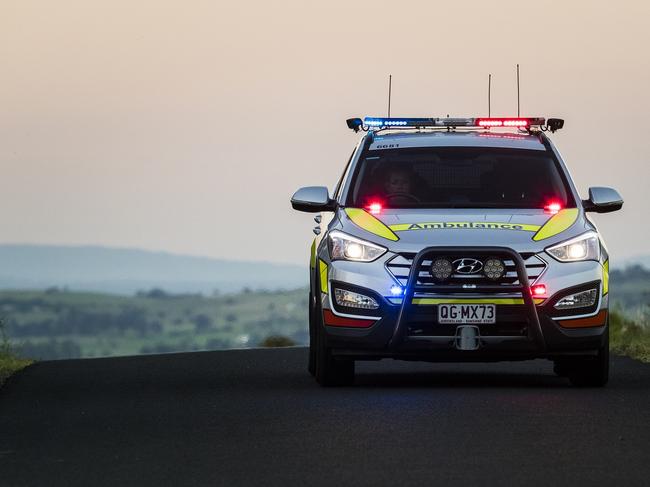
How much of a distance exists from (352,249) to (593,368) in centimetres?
214

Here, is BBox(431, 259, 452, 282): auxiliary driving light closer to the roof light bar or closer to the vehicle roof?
the vehicle roof

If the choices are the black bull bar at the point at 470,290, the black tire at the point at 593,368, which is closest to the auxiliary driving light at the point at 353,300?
the black bull bar at the point at 470,290

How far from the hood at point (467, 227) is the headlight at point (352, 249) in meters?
0.07

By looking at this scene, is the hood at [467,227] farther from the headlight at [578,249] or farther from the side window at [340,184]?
the side window at [340,184]

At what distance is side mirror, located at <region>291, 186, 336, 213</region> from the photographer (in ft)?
50.0

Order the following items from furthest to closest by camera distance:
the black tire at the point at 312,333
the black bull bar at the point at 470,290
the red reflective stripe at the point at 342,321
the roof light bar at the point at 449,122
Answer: the roof light bar at the point at 449,122, the black tire at the point at 312,333, the red reflective stripe at the point at 342,321, the black bull bar at the point at 470,290

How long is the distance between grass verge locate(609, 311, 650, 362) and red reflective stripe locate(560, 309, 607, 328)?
4826mm

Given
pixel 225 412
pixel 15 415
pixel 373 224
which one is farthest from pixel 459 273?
pixel 15 415

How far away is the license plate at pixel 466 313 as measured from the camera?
559 inches

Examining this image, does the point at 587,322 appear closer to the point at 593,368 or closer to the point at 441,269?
the point at 593,368

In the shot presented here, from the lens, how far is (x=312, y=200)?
15227mm

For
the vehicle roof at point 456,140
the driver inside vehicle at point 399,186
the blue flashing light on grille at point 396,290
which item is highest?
the vehicle roof at point 456,140

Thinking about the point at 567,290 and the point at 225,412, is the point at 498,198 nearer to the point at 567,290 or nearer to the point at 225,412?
the point at 567,290

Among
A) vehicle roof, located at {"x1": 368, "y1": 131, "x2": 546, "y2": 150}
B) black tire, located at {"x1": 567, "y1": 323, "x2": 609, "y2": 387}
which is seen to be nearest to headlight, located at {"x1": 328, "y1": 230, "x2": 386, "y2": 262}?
vehicle roof, located at {"x1": 368, "y1": 131, "x2": 546, "y2": 150}
